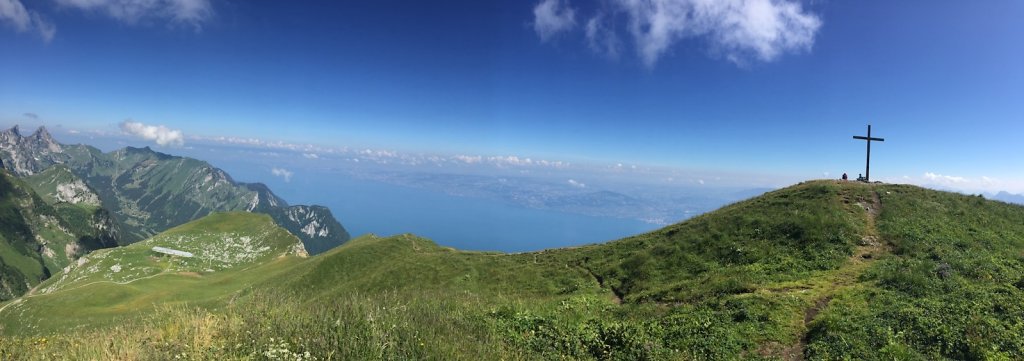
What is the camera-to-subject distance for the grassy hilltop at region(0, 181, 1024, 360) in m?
8.68

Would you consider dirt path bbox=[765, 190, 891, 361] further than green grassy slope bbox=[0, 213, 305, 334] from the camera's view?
No

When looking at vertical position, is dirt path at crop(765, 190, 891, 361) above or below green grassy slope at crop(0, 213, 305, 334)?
above

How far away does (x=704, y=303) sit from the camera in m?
19.5

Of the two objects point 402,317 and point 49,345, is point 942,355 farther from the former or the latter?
point 49,345

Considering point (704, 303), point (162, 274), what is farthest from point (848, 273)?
point (162, 274)

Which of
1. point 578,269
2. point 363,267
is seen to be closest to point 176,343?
point 578,269

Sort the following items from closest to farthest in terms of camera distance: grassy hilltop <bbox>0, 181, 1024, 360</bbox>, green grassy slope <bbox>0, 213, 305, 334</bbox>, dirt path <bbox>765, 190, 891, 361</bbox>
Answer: grassy hilltop <bbox>0, 181, 1024, 360</bbox> → dirt path <bbox>765, 190, 891, 361</bbox> → green grassy slope <bbox>0, 213, 305, 334</bbox>

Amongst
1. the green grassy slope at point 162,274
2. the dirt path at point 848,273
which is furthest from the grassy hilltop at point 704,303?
the green grassy slope at point 162,274

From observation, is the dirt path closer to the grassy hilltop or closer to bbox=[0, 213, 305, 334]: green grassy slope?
the grassy hilltop

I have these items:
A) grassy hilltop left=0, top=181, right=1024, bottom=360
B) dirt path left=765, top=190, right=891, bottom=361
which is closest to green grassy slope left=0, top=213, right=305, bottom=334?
grassy hilltop left=0, top=181, right=1024, bottom=360

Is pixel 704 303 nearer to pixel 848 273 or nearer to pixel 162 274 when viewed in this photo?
pixel 848 273

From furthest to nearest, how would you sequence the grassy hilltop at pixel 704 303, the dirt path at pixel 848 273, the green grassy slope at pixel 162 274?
the green grassy slope at pixel 162 274 → the dirt path at pixel 848 273 → the grassy hilltop at pixel 704 303

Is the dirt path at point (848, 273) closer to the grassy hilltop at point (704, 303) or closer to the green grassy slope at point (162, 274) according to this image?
the grassy hilltop at point (704, 303)

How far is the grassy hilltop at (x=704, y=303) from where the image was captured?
868 cm
